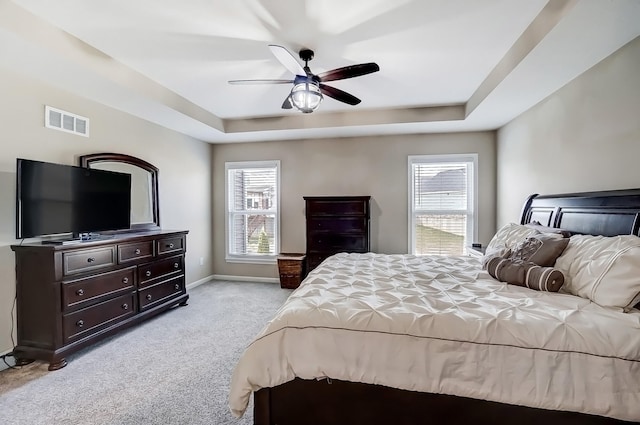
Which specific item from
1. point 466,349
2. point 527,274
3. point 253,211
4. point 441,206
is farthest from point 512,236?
point 253,211

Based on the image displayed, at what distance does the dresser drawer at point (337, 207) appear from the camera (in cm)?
461

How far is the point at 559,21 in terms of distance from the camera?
6.37 feet

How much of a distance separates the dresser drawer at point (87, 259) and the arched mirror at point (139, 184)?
0.84 m

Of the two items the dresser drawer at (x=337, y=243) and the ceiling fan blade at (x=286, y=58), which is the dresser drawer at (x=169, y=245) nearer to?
the dresser drawer at (x=337, y=243)

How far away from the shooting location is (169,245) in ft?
12.7

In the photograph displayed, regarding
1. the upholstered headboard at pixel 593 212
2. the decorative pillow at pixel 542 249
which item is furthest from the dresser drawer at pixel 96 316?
the upholstered headboard at pixel 593 212

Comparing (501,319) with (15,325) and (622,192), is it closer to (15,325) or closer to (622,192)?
(622,192)

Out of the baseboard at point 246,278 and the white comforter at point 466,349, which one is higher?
the white comforter at point 466,349

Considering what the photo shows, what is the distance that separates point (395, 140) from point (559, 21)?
117 inches

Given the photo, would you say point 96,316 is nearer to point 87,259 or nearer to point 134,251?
point 87,259

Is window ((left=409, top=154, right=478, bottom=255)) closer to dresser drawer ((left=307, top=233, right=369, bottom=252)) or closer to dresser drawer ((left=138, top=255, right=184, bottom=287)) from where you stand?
dresser drawer ((left=307, top=233, right=369, bottom=252))

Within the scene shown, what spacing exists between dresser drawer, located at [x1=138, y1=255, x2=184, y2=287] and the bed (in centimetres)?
242

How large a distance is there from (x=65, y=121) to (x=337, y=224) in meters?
3.40

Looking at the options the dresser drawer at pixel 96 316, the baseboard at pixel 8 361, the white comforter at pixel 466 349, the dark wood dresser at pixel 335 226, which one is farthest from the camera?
the dark wood dresser at pixel 335 226
